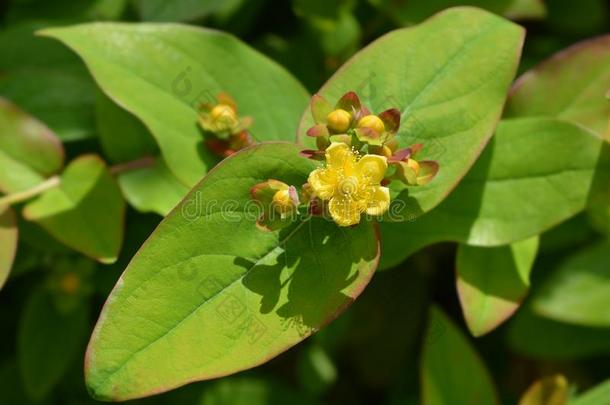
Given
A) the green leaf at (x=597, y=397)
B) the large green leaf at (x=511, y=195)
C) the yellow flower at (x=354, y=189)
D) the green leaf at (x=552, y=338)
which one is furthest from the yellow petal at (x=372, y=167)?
the green leaf at (x=552, y=338)

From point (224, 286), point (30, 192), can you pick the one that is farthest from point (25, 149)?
point (224, 286)

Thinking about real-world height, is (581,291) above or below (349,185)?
below

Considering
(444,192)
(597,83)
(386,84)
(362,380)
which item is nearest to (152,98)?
(386,84)

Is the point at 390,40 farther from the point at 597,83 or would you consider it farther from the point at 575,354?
the point at 575,354

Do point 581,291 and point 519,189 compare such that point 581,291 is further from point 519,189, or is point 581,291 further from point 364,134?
point 364,134

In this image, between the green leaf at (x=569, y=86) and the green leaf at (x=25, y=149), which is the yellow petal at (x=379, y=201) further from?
the green leaf at (x=25, y=149)

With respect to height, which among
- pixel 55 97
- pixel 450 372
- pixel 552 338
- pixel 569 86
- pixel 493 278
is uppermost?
pixel 569 86

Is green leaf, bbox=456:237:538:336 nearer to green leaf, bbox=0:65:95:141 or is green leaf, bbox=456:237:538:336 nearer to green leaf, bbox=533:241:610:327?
green leaf, bbox=533:241:610:327
